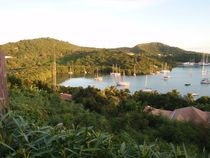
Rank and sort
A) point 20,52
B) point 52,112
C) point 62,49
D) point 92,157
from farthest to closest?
point 62,49 → point 20,52 → point 52,112 → point 92,157

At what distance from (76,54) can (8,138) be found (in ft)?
256

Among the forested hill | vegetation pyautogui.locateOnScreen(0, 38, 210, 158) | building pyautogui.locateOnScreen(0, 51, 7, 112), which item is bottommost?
the forested hill

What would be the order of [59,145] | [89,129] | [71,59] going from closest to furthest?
1. [59,145]
2. [89,129]
3. [71,59]

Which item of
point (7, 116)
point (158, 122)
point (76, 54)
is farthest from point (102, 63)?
point (7, 116)

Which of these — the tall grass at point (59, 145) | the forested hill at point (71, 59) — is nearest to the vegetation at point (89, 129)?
the tall grass at point (59, 145)

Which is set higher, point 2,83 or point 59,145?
point 2,83

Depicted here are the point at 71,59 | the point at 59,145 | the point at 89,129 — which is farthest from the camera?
the point at 71,59

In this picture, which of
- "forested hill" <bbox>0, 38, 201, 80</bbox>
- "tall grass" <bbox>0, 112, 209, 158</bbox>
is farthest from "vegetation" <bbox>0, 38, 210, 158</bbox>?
"forested hill" <bbox>0, 38, 201, 80</bbox>

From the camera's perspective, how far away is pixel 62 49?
286 feet

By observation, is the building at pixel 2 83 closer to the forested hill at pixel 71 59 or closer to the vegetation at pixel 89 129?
the vegetation at pixel 89 129

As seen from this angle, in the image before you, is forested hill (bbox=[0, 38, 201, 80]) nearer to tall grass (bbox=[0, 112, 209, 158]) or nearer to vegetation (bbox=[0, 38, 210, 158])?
vegetation (bbox=[0, 38, 210, 158])

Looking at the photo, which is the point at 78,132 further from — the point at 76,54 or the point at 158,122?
the point at 76,54

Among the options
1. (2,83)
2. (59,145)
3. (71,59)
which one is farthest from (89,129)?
(71,59)

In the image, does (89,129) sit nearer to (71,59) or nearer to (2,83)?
(2,83)
